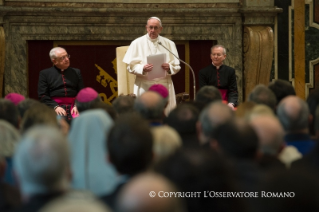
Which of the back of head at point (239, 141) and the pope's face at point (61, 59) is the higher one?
the pope's face at point (61, 59)

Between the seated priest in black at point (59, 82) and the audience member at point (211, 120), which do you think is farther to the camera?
the seated priest in black at point (59, 82)

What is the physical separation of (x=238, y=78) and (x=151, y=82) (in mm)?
2713

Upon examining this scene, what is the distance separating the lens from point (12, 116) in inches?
205

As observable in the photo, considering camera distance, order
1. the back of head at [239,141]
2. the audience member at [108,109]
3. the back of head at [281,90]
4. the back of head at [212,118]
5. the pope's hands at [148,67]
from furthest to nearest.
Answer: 1. the pope's hands at [148,67]
2. the back of head at [281,90]
3. the audience member at [108,109]
4. the back of head at [212,118]
5. the back of head at [239,141]

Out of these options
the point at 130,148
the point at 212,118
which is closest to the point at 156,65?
the point at 212,118

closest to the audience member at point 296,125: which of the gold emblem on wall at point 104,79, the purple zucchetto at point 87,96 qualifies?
the purple zucchetto at point 87,96

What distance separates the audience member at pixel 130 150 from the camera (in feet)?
10.4

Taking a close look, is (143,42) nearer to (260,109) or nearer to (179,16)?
(179,16)

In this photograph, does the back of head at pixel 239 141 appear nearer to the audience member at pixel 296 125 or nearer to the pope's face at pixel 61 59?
the audience member at pixel 296 125

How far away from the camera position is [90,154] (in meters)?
4.75

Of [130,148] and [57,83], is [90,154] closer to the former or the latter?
[130,148]

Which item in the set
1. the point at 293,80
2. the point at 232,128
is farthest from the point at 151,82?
the point at 232,128

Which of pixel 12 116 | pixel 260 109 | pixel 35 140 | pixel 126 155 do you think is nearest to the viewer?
pixel 35 140

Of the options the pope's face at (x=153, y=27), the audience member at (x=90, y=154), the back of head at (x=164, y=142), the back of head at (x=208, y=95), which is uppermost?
the pope's face at (x=153, y=27)
